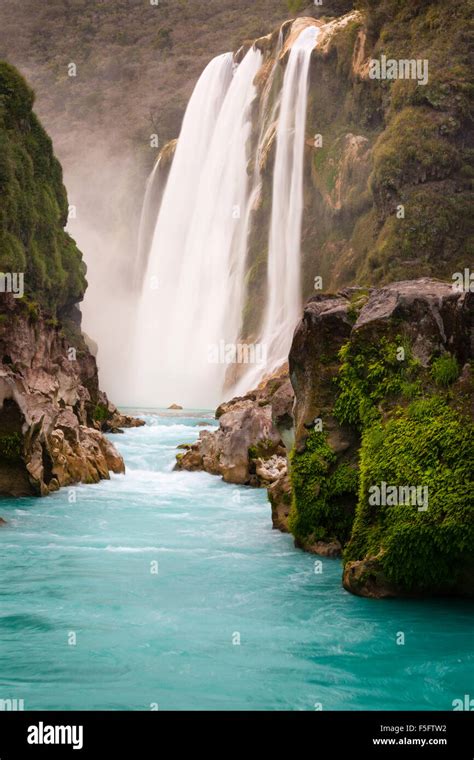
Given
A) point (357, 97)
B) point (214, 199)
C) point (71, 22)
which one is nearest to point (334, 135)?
point (357, 97)

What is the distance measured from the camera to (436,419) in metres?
10.1

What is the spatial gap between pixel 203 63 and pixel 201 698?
386 feet

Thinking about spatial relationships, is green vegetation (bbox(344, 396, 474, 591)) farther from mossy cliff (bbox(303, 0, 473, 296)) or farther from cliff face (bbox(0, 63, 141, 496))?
mossy cliff (bbox(303, 0, 473, 296))

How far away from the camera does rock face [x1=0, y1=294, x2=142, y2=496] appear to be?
60.3 ft

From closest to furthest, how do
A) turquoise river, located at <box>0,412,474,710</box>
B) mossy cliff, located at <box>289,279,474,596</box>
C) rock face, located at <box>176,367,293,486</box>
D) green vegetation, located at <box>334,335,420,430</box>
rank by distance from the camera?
turquoise river, located at <box>0,412,474,710</box>, mossy cliff, located at <box>289,279,474,596</box>, green vegetation, located at <box>334,335,420,430</box>, rock face, located at <box>176,367,293,486</box>

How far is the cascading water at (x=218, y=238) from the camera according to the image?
2349 inches

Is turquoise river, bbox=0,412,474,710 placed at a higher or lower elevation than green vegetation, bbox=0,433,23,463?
lower

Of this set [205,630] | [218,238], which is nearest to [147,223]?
[218,238]

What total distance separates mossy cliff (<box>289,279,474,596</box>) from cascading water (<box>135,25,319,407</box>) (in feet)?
140

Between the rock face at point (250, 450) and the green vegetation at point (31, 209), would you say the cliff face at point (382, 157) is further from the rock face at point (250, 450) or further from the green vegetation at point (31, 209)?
the rock face at point (250, 450)

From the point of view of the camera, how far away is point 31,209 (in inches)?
1951

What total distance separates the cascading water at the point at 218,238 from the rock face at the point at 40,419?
26.8 metres
